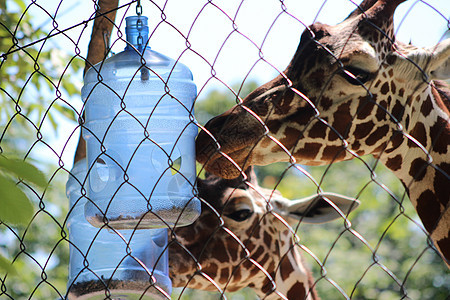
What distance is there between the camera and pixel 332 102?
2.63 metres

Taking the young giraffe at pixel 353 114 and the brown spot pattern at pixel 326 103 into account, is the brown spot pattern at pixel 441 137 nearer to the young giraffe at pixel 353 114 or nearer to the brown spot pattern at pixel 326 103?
the young giraffe at pixel 353 114

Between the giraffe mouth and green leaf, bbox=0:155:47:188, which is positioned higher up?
green leaf, bbox=0:155:47:188

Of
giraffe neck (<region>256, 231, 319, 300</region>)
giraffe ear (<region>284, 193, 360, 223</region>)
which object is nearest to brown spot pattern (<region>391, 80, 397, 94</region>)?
giraffe ear (<region>284, 193, 360, 223</region>)

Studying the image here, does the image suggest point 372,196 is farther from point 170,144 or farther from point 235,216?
point 170,144

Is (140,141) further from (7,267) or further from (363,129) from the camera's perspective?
(7,267)

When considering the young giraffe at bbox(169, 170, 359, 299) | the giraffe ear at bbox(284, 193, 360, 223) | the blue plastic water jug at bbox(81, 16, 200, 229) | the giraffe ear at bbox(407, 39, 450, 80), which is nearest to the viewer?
the giraffe ear at bbox(407, 39, 450, 80)

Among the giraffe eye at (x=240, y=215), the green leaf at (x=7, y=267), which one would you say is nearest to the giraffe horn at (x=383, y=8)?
the giraffe eye at (x=240, y=215)

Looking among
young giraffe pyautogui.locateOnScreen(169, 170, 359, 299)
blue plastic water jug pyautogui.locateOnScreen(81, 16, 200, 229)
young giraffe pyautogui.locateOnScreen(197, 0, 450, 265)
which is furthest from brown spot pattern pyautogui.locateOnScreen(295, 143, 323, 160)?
young giraffe pyautogui.locateOnScreen(169, 170, 359, 299)

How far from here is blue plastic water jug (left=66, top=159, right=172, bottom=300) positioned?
2.61 meters

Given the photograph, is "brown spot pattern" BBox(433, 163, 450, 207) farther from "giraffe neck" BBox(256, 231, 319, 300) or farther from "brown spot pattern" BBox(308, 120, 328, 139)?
"giraffe neck" BBox(256, 231, 319, 300)

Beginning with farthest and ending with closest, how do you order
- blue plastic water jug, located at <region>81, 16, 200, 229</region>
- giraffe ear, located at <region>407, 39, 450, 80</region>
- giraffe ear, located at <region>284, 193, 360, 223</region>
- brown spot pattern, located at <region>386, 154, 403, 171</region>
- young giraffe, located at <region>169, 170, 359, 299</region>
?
young giraffe, located at <region>169, 170, 359, 299</region>, giraffe ear, located at <region>284, 193, 360, 223</region>, brown spot pattern, located at <region>386, 154, 403, 171</region>, blue plastic water jug, located at <region>81, 16, 200, 229</region>, giraffe ear, located at <region>407, 39, 450, 80</region>

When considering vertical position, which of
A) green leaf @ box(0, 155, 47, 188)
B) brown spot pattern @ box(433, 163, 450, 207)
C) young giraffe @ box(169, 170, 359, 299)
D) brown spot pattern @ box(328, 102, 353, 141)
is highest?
green leaf @ box(0, 155, 47, 188)

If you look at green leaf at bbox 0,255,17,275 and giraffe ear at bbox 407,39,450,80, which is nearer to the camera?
green leaf at bbox 0,255,17,275

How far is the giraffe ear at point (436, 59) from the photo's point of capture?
7.42 feet
